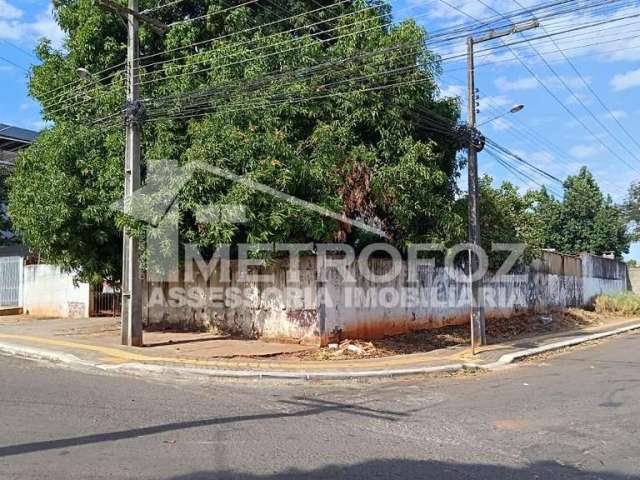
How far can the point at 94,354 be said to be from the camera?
13.0m

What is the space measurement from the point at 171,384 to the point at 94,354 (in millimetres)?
3638

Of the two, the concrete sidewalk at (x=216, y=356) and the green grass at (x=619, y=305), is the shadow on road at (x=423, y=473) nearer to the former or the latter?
the concrete sidewalk at (x=216, y=356)

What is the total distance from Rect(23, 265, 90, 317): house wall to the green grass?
2275 centimetres

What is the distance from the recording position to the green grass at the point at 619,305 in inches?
1131

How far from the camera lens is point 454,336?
17078 millimetres

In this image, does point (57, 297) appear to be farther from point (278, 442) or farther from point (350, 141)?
point (278, 442)

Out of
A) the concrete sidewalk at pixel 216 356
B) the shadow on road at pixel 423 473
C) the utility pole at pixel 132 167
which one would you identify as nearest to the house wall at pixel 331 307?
the concrete sidewalk at pixel 216 356

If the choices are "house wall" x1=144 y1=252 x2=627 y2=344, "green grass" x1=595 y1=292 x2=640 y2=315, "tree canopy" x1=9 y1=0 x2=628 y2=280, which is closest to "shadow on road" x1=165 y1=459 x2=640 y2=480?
"tree canopy" x1=9 y1=0 x2=628 y2=280

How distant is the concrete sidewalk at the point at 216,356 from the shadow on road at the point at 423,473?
5.57m

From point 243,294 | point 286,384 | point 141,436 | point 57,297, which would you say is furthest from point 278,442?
point 57,297

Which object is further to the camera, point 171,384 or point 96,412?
point 171,384

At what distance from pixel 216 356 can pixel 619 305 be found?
22.7 m

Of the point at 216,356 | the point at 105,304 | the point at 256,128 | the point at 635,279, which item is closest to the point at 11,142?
the point at 105,304

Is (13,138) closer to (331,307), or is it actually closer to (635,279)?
(331,307)
